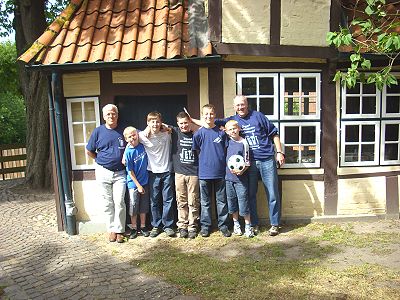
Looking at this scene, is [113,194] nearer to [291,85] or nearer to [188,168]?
[188,168]

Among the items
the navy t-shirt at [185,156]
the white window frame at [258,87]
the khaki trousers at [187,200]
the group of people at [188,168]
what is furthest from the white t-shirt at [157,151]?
the white window frame at [258,87]

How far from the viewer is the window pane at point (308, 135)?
20.9 feet

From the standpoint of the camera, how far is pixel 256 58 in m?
6.10

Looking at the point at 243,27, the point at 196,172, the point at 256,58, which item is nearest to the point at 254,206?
the point at 196,172

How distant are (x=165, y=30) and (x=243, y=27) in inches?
46.8

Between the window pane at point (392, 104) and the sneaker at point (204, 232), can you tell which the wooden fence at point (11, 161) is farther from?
the window pane at point (392, 104)

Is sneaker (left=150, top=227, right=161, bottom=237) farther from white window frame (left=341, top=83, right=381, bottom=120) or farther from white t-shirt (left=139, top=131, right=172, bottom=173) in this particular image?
white window frame (left=341, top=83, right=381, bottom=120)

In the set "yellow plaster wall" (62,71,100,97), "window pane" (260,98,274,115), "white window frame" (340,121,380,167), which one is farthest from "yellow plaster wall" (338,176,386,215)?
"yellow plaster wall" (62,71,100,97)

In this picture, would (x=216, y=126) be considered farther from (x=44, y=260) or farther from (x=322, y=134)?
(x=44, y=260)

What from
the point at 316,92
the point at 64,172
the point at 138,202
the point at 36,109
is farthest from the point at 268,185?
the point at 36,109

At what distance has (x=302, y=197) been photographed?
6391mm

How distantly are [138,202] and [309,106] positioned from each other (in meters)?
3.13

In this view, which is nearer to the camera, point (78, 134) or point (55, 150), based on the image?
point (55, 150)

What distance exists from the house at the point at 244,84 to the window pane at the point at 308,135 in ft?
0.05
